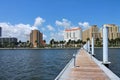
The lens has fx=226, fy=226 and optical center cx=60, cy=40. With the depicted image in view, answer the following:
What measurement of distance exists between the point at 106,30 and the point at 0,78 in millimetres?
12046

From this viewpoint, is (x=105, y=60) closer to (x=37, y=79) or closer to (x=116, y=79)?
(x=37, y=79)

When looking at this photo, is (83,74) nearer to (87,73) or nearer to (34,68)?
(87,73)

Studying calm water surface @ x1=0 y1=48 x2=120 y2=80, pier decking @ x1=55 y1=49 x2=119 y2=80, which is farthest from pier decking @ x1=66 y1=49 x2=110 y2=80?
calm water surface @ x1=0 y1=48 x2=120 y2=80

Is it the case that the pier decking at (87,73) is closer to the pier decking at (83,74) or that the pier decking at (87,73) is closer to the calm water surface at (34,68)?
the pier decking at (83,74)

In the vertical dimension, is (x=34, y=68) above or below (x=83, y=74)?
below

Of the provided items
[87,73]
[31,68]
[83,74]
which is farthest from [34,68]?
[83,74]

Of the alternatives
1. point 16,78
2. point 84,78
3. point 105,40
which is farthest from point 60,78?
point 105,40

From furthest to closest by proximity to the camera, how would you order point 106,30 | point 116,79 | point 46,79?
point 106,30 → point 46,79 → point 116,79

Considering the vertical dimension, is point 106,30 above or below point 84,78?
above

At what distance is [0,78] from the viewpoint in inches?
907

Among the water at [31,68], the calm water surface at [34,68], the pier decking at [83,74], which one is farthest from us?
the calm water surface at [34,68]

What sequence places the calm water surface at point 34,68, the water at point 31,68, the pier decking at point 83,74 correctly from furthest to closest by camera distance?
the calm water surface at point 34,68 → the water at point 31,68 → the pier decking at point 83,74

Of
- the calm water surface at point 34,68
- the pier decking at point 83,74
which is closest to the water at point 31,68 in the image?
the calm water surface at point 34,68

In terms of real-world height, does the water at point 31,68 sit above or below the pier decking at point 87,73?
below
